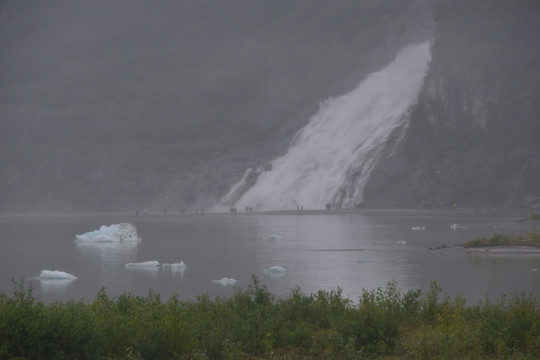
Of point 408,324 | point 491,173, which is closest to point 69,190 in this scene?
point 491,173

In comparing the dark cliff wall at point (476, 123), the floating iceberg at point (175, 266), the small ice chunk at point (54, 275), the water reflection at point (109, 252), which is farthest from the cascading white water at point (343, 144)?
the small ice chunk at point (54, 275)

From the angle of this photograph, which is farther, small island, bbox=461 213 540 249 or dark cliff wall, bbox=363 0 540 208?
dark cliff wall, bbox=363 0 540 208

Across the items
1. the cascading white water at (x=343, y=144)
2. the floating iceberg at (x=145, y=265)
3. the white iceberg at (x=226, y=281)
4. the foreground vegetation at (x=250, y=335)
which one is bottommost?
the white iceberg at (x=226, y=281)

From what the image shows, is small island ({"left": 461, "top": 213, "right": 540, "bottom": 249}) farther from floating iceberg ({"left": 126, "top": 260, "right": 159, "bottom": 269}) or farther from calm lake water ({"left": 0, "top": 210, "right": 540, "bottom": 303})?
floating iceberg ({"left": 126, "top": 260, "right": 159, "bottom": 269})

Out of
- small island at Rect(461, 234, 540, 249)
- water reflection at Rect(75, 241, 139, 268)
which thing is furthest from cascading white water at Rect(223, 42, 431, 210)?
small island at Rect(461, 234, 540, 249)

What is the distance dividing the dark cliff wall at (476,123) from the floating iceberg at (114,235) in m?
72.2

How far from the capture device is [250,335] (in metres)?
12.7

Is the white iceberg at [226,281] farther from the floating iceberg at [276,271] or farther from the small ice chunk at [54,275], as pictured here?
the small ice chunk at [54,275]

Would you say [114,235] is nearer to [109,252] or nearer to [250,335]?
[109,252]

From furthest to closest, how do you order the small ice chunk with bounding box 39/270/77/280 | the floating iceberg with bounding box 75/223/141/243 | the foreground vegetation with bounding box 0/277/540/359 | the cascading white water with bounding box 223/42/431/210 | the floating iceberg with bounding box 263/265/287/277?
1. the cascading white water with bounding box 223/42/431/210
2. the floating iceberg with bounding box 75/223/141/243
3. the floating iceberg with bounding box 263/265/287/277
4. the small ice chunk with bounding box 39/270/77/280
5. the foreground vegetation with bounding box 0/277/540/359

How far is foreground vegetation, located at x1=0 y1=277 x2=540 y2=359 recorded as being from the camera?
400 inches

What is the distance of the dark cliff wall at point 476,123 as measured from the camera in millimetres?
112938

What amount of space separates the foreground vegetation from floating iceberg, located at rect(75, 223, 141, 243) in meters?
42.8

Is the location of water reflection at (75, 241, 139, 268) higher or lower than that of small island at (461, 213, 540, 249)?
lower
